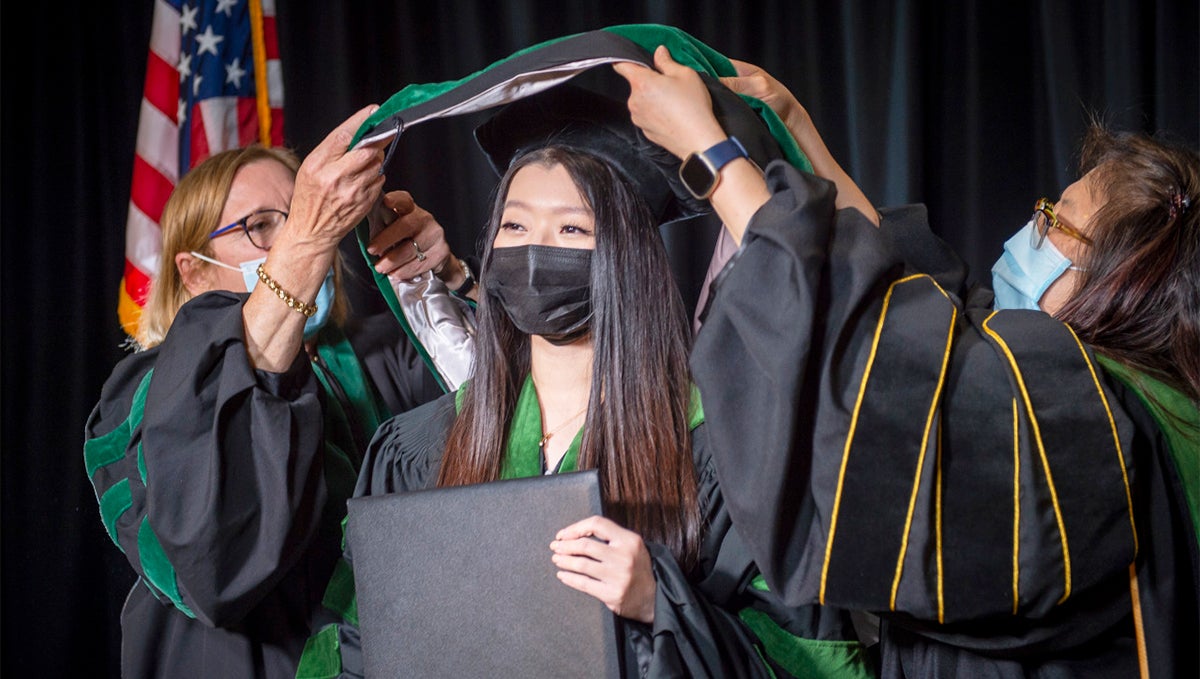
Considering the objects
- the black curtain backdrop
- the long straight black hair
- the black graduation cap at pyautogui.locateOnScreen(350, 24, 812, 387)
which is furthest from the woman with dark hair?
the black curtain backdrop

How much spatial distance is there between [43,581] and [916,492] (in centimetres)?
329

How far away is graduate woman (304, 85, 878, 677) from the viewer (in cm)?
171

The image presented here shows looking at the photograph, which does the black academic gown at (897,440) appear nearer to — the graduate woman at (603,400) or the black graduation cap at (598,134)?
the graduate woman at (603,400)

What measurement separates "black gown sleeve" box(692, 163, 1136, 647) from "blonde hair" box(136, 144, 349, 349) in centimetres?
163

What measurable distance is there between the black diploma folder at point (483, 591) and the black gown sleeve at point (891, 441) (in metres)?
0.32

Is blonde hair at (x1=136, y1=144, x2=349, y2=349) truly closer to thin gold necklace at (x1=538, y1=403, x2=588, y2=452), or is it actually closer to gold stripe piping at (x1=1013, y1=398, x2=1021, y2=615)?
thin gold necklace at (x1=538, y1=403, x2=588, y2=452)

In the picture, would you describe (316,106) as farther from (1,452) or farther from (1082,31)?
(1082,31)

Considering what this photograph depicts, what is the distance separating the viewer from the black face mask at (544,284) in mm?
1923

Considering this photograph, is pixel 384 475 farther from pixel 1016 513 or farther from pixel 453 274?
pixel 1016 513

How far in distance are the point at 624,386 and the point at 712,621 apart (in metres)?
0.49

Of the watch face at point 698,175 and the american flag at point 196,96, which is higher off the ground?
the american flag at point 196,96

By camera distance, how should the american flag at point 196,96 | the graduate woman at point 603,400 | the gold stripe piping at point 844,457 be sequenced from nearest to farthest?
the gold stripe piping at point 844,457, the graduate woman at point 603,400, the american flag at point 196,96

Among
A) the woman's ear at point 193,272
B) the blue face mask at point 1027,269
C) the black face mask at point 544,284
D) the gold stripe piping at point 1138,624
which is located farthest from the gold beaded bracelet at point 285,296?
the gold stripe piping at point 1138,624

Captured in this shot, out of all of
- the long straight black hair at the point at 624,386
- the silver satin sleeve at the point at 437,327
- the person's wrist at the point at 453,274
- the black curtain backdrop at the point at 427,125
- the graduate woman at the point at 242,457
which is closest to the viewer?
the long straight black hair at the point at 624,386
